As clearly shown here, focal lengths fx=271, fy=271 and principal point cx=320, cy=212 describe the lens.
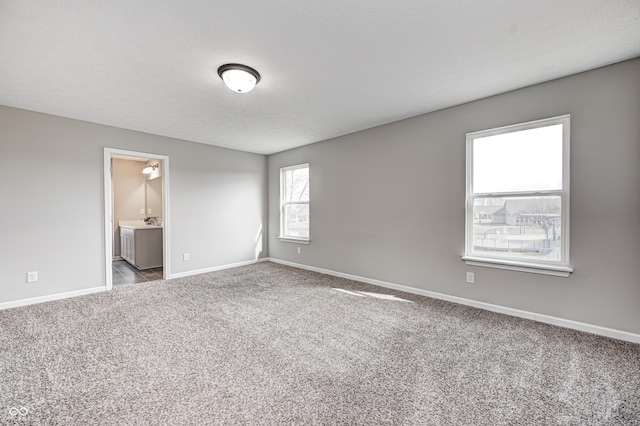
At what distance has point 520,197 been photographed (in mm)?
2992

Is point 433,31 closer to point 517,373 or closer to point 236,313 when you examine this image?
point 517,373

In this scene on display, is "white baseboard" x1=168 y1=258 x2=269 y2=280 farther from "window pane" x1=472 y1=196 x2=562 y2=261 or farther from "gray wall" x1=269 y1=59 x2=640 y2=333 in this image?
"window pane" x1=472 y1=196 x2=562 y2=261

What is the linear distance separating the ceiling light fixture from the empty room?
27mm

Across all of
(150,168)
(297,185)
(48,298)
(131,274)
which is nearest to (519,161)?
(297,185)

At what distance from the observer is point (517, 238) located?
3.03 meters

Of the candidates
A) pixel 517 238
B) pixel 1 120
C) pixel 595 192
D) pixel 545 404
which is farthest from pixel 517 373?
pixel 1 120

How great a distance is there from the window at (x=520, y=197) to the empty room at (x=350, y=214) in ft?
0.06

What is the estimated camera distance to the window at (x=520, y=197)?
109 inches

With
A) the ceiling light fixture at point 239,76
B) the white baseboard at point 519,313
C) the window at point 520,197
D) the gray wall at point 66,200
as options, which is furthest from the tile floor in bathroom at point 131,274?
the window at point 520,197

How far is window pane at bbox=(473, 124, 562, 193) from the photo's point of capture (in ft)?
9.19

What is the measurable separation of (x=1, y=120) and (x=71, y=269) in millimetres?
2006

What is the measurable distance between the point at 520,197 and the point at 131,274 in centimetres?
626

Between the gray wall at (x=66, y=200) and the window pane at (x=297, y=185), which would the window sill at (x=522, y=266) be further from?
the gray wall at (x=66, y=200)

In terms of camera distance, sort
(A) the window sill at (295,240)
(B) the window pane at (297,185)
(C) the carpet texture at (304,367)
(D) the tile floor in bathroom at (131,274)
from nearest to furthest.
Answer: (C) the carpet texture at (304,367) < (D) the tile floor in bathroom at (131,274) < (A) the window sill at (295,240) < (B) the window pane at (297,185)
